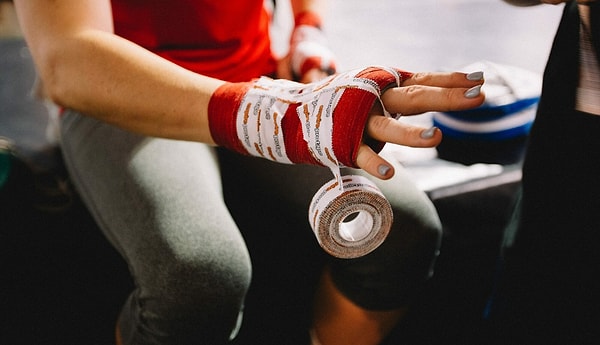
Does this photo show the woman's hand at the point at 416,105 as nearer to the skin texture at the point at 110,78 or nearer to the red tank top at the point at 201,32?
the skin texture at the point at 110,78

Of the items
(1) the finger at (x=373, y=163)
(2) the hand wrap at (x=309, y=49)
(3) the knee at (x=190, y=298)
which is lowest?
(3) the knee at (x=190, y=298)

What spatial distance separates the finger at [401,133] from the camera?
16.6 inches

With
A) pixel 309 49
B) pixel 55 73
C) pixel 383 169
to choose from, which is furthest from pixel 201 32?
pixel 383 169

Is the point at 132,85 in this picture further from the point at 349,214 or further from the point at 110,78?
the point at 349,214

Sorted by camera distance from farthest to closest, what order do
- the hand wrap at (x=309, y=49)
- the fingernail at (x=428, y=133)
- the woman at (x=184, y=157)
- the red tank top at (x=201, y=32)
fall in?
the hand wrap at (x=309, y=49)
the red tank top at (x=201, y=32)
the woman at (x=184, y=157)
the fingernail at (x=428, y=133)

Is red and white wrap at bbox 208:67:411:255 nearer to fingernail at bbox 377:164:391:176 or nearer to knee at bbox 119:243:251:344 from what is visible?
fingernail at bbox 377:164:391:176

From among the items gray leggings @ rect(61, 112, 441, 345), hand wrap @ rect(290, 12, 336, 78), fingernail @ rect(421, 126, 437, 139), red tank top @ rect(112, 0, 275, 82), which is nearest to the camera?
fingernail @ rect(421, 126, 437, 139)

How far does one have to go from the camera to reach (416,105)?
462 millimetres

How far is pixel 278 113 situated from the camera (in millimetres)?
500

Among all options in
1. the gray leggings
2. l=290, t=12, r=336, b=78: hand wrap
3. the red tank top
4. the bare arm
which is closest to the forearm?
the bare arm

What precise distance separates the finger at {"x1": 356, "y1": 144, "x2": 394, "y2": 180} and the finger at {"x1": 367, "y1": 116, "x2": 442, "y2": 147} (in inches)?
Result: 0.7

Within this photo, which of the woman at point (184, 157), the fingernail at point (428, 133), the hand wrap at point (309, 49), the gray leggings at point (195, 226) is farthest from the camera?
the hand wrap at point (309, 49)

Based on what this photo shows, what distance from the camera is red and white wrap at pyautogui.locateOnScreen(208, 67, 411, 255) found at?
1.48 feet

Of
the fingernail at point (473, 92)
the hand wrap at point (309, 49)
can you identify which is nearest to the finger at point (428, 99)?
the fingernail at point (473, 92)
